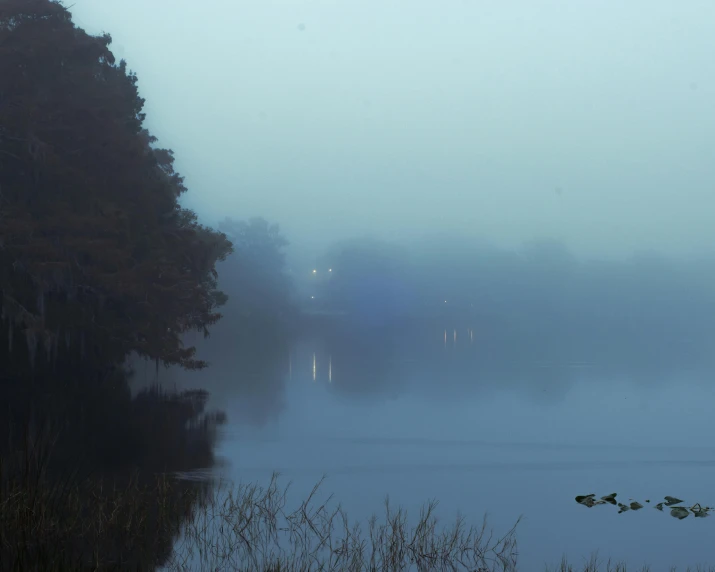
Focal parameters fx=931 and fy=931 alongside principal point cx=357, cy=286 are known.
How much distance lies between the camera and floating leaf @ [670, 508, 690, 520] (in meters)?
18.7

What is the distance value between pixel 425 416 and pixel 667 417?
9948mm

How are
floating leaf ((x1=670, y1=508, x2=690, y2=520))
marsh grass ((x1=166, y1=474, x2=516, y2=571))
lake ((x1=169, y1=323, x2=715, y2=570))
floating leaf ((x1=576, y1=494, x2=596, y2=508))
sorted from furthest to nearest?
floating leaf ((x1=576, y1=494, x2=596, y2=508)) < floating leaf ((x1=670, y1=508, x2=690, y2=520)) < lake ((x1=169, y1=323, x2=715, y2=570)) < marsh grass ((x1=166, y1=474, x2=516, y2=571))

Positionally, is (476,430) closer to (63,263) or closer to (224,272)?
(63,263)

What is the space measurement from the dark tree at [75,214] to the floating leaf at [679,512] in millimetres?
20063

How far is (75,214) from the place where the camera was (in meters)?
32.1

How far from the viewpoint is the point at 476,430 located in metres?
33.6

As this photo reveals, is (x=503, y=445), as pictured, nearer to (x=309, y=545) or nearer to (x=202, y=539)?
(x=309, y=545)

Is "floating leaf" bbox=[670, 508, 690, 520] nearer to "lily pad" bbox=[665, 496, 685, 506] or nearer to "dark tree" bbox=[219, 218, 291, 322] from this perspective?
"lily pad" bbox=[665, 496, 685, 506]

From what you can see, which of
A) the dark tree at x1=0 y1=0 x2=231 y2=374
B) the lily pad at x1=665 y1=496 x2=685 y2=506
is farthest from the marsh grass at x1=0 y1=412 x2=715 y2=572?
the dark tree at x1=0 y1=0 x2=231 y2=374

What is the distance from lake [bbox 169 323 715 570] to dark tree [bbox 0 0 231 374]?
19.0ft

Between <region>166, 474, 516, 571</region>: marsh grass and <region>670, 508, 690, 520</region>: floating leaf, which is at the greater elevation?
<region>166, 474, 516, 571</region>: marsh grass

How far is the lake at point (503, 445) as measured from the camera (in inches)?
701

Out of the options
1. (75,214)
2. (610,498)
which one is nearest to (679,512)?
(610,498)

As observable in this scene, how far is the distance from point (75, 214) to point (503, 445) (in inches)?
647
